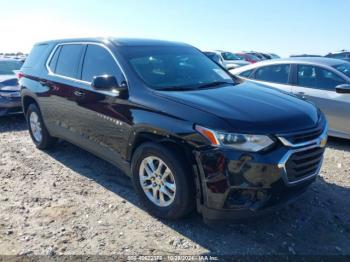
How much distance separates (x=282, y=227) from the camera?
3.64m

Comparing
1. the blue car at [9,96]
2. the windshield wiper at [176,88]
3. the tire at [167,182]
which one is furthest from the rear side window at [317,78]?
the blue car at [9,96]

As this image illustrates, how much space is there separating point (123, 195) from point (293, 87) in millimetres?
3758

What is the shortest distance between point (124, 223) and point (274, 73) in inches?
173

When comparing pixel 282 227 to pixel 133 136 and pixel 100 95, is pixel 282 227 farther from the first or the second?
pixel 100 95

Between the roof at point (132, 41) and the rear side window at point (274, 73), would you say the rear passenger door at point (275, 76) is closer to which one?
the rear side window at point (274, 73)

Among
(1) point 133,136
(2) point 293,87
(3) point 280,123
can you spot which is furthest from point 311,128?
(2) point 293,87

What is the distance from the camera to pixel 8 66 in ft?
32.3

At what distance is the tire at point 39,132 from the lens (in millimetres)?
5957

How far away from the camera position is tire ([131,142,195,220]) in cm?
336

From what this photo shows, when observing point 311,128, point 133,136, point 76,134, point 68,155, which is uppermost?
point 311,128

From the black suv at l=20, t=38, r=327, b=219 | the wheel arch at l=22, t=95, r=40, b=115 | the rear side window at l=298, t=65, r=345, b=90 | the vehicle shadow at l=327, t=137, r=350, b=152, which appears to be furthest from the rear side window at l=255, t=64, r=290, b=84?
the wheel arch at l=22, t=95, r=40, b=115

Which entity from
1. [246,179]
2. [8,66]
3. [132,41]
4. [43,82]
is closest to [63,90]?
[43,82]

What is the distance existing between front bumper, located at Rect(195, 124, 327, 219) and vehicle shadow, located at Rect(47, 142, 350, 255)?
0.18 meters

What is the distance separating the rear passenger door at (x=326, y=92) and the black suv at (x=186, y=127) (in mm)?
2311
